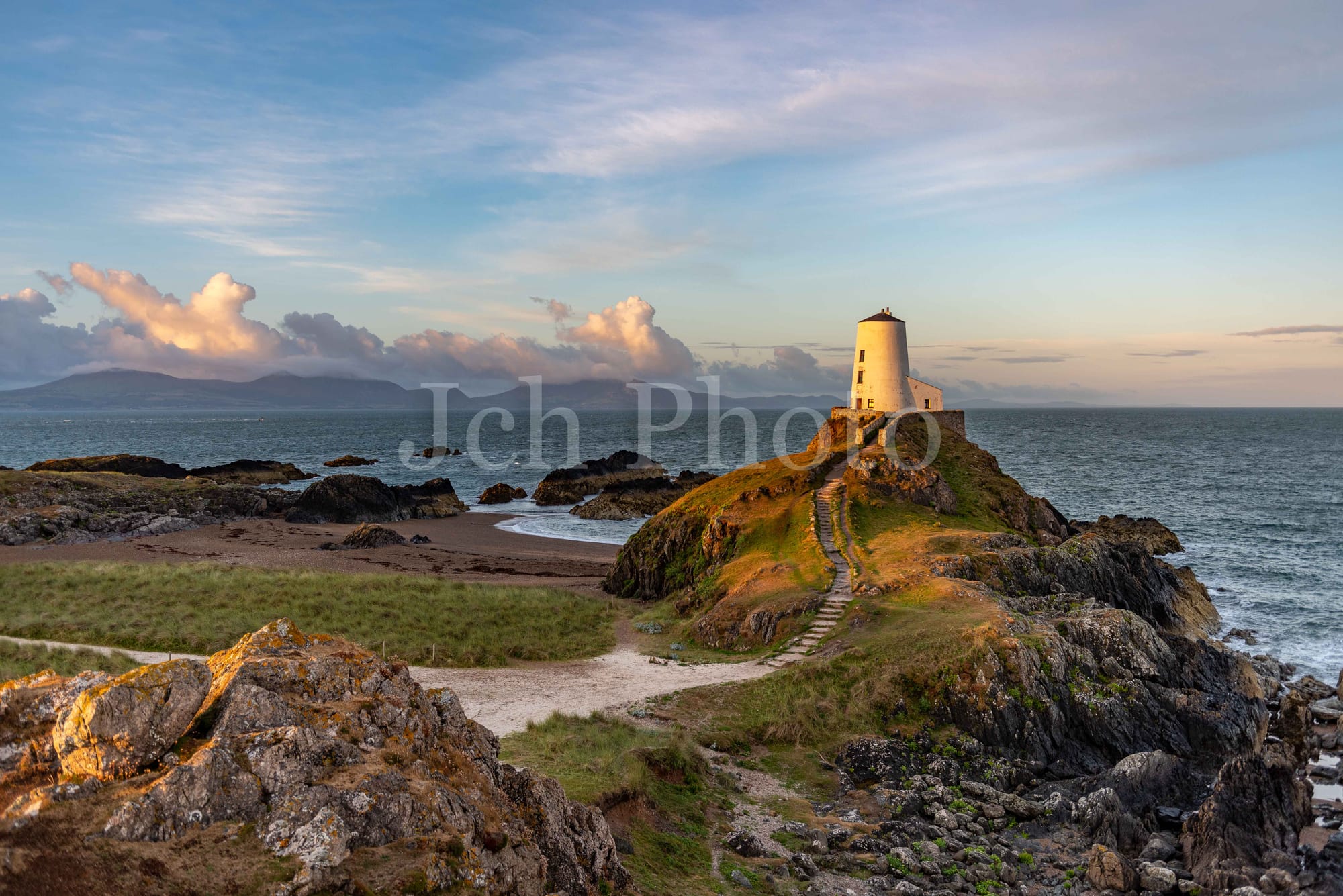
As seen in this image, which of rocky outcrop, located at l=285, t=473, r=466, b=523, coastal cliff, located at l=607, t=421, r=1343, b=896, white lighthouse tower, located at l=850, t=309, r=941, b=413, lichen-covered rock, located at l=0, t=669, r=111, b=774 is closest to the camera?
lichen-covered rock, located at l=0, t=669, r=111, b=774

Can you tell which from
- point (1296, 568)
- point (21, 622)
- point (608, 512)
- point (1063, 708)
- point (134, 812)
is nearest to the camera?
point (134, 812)

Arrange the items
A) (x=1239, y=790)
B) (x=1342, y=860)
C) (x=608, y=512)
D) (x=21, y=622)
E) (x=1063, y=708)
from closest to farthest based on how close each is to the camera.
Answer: (x=1342, y=860) → (x=1239, y=790) → (x=1063, y=708) → (x=21, y=622) → (x=608, y=512)

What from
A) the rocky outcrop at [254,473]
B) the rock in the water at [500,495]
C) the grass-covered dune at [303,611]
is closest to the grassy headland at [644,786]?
the grass-covered dune at [303,611]

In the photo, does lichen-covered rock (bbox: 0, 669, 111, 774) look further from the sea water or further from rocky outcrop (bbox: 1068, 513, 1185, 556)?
rocky outcrop (bbox: 1068, 513, 1185, 556)

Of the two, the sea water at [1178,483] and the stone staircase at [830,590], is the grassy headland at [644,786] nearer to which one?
the stone staircase at [830,590]

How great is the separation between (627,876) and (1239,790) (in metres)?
15.0

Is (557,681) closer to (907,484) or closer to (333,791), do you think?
(333,791)

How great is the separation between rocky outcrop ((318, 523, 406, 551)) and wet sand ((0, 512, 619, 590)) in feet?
3.34

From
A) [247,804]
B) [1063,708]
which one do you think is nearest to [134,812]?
[247,804]

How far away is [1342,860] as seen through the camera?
17812 millimetres

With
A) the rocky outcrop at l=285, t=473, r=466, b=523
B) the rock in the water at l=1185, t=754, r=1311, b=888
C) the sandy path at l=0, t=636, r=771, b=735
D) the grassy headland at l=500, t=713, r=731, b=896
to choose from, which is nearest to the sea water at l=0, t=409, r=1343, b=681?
the rocky outcrop at l=285, t=473, r=466, b=523

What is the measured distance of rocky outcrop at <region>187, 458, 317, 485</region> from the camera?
10156 centimetres

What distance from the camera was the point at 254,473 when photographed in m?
107

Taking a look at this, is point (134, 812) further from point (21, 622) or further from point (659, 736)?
A: point (21, 622)
